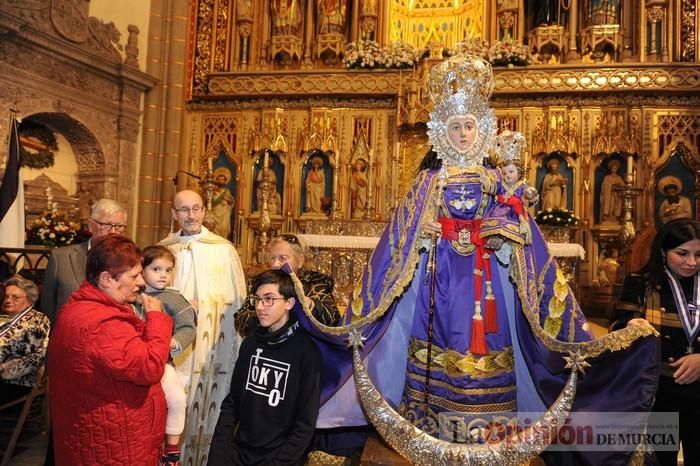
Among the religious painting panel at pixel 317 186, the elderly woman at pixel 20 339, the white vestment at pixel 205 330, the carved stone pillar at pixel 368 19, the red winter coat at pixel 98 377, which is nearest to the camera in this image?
the red winter coat at pixel 98 377

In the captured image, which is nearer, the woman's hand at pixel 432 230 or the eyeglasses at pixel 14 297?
the woman's hand at pixel 432 230

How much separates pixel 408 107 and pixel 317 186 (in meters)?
2.32

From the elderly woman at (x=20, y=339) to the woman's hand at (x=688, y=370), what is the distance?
3.69 meters

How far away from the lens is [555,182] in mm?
9344

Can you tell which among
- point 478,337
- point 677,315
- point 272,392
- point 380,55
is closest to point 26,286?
point 272,392

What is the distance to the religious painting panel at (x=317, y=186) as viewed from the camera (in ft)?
33.2

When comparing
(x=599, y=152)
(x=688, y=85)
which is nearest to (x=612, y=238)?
(x=599, y=152)

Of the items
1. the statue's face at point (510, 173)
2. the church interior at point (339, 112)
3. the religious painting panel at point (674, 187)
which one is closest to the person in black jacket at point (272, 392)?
the statue's face at point (510, 173)

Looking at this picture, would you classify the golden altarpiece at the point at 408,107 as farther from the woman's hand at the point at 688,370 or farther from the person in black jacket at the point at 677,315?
the woman's hand at the point at 688,370

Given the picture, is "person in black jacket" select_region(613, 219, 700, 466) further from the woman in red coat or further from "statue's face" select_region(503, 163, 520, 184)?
the woman in red coat

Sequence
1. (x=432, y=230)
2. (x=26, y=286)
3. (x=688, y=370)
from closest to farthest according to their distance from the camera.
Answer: (x=688, y=370) < (x=432, y=230) < (x=26, y=286)

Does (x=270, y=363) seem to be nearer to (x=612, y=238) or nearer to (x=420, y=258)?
(x=420, y=258)

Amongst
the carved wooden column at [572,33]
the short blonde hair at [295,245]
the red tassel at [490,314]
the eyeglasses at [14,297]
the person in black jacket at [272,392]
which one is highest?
the carved wooden column at [572,33]

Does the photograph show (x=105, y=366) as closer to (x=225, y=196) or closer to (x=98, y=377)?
(x=98, y=377)
